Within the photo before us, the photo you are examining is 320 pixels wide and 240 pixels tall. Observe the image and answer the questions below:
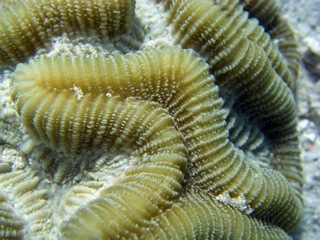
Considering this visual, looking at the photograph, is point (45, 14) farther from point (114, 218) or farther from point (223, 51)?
point (114, 218)

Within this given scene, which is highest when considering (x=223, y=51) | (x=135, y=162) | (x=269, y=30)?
(x=269, y=30)

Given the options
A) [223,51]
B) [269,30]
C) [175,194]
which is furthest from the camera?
[269,30]

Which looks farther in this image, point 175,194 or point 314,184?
point 314,184

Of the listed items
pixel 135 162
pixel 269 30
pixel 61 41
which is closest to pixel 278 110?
pixel 269 30

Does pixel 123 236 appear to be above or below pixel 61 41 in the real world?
below

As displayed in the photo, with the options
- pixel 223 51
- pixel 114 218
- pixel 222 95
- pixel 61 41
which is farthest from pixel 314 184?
pixel 61 41

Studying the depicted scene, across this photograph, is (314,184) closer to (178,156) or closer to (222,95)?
(222,95)

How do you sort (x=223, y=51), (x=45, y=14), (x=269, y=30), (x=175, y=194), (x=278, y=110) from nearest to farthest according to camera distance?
(x=175, y=194) → (x=45, y=14) → (x=223, y=51) → (x=278, y=110) → (x=269, y=30)
